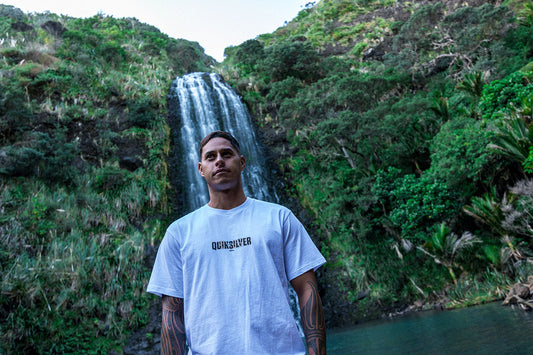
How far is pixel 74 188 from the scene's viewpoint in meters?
12.8

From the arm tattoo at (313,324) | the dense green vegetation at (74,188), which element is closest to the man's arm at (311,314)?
the arm tattoo at (313,324)

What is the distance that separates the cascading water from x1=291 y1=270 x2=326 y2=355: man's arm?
13.1m

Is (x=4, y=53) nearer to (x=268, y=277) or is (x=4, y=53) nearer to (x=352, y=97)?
(x=352, y=97)

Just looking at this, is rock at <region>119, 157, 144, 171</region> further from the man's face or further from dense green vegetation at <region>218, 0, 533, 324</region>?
the man's face

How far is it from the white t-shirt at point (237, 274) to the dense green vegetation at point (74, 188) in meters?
8.06

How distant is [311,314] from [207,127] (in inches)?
651

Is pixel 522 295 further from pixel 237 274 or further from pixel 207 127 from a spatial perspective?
pixel 207 127

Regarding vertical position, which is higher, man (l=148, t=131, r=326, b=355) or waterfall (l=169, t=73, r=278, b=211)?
waterfall (l=169, t=73, r=278, b=211)

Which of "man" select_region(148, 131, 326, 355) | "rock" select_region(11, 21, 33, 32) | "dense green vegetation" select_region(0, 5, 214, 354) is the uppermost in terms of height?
"rock" select_region(11, 21, 33, 32)

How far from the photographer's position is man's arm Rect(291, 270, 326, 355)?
5.30 ft

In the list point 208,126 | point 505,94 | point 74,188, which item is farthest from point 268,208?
point 208,126

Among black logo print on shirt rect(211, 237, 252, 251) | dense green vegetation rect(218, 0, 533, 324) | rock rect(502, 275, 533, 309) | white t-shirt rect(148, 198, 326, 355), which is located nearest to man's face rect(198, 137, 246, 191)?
white t-shirt rect(148, 198, 326, 355)

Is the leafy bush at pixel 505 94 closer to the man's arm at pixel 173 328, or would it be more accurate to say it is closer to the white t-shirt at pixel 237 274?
the white t-shirt at pixel 237 274

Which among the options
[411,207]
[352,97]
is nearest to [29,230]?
[411,207]
